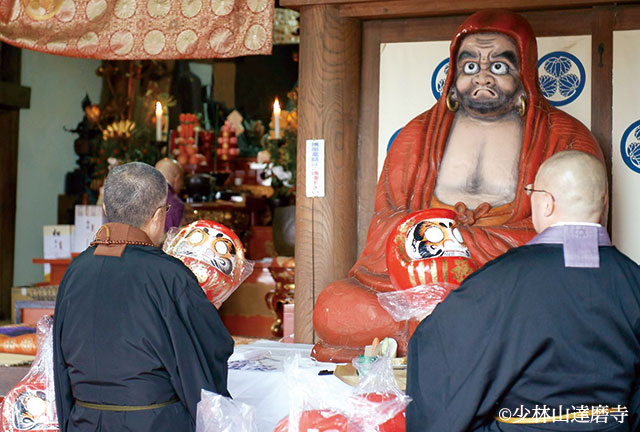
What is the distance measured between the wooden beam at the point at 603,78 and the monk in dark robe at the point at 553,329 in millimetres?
2010

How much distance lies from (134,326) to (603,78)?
2661mm

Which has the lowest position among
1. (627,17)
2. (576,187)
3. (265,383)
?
(265,383)

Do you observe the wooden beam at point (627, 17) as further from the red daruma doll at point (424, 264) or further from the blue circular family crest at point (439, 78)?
the red daruma doll at point (424, 264)

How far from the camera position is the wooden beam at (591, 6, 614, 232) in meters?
3.64

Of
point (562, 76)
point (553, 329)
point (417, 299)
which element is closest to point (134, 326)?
point (417, 299)

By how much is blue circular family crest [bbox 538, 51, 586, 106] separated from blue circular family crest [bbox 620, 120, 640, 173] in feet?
0.98

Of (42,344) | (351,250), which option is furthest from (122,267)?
(351,250)

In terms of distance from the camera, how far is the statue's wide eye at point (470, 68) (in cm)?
337

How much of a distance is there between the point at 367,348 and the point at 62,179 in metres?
5.84

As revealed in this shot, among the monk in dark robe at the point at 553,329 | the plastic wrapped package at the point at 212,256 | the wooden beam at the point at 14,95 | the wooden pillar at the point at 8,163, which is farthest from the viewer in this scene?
the wooden pillar at the point at 8,163

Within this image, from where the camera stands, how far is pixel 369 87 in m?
4.00

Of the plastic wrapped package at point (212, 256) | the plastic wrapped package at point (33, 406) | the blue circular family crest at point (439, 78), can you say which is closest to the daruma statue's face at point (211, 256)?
the plastic wrapped package at point (212, 256)

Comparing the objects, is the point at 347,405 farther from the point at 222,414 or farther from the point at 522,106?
the point at 522,106

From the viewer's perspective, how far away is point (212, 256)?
2.65 meters
